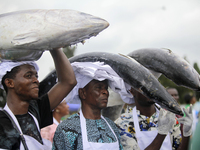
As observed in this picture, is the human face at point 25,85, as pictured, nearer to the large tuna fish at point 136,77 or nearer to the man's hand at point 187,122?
the large tuna fish at point 136,77

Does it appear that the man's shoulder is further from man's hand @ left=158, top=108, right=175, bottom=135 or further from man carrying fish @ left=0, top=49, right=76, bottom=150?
man's hand @ left=158, top=108, right=175, bottom=135

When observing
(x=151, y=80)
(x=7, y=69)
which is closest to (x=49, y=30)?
(x=7, y=69)

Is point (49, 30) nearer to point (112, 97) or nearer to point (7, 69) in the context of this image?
point (7, 69)

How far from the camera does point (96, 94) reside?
2555 mm

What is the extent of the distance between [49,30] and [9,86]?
74cm

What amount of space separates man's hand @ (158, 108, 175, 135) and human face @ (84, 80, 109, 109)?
0.69 metres

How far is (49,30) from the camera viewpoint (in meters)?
1.69

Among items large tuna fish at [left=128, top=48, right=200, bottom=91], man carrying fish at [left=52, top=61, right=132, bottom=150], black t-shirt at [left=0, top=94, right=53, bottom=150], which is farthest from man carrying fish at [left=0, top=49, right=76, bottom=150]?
large tuna fish at [left=128, top=48, right=200, bottom=91]

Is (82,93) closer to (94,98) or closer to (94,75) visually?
(94,98)

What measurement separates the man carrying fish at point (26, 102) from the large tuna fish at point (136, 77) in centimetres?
34

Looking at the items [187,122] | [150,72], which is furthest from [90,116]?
[187,122]

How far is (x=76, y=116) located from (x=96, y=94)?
1.03 ft

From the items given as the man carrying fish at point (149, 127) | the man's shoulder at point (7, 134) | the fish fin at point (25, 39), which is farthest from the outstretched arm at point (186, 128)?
the fish fin at point (25, 39)

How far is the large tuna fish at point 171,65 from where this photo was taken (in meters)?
2.51
